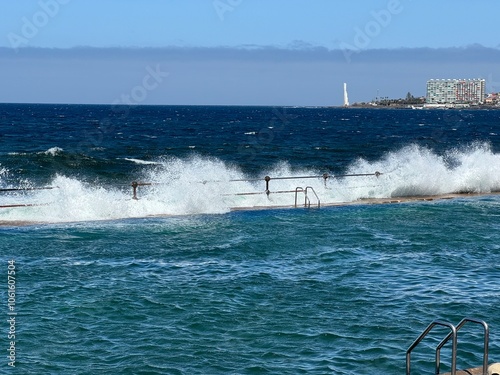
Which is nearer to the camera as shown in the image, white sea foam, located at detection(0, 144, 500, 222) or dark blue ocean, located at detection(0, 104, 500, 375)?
dark blue ocean, located at detection(0, 104, 500, 375)

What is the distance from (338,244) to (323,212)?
18.6 feet

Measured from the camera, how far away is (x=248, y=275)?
1645cm

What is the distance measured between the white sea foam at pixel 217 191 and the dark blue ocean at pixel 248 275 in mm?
69

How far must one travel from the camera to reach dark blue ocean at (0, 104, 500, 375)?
11766mm

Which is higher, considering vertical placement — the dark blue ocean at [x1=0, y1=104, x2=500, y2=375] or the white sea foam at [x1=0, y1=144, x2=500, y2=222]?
the white sea foam at [x1=0, y1=144, x2=500, y2=222]

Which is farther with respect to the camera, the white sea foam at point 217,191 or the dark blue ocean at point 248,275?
the white sea foam at point 217,191

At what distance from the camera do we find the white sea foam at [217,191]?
24.7 m

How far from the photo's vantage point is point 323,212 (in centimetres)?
2569

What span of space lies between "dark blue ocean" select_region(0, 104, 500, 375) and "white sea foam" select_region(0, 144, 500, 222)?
7cm

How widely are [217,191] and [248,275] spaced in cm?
1066

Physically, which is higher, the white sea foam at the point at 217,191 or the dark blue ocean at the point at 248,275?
the white sea foam at the point at 217,191

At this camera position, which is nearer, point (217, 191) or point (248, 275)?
point (248, 275)

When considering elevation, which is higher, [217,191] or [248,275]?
[217,191]

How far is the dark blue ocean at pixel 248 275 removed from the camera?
1177 cm
